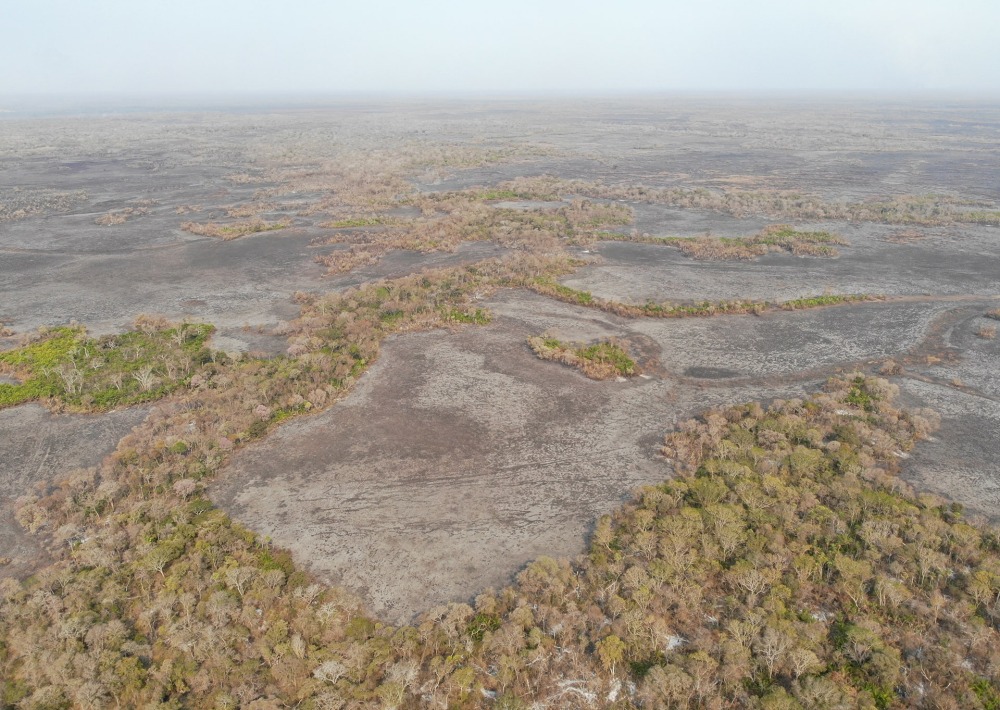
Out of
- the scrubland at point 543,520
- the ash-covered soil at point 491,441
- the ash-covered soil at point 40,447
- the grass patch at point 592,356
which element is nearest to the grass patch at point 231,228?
the scrubland at point 543,520

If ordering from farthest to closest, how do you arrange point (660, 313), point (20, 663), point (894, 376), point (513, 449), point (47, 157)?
point (47, 157) → point (660, 313) → point (894, 376) → point (513, 449) → point (20, 663)

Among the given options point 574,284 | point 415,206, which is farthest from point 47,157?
point 574,284

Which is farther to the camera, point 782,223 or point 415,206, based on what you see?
point 415,206

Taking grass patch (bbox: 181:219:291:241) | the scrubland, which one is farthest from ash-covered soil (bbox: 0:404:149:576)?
grass patch (bbox: 181:219:291:241)

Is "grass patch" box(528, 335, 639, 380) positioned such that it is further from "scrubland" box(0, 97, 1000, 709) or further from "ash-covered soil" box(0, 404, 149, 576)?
"ash-covered soil" box(0, 404, 149, 576)

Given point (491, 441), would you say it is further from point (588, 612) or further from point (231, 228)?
point (231, 228)

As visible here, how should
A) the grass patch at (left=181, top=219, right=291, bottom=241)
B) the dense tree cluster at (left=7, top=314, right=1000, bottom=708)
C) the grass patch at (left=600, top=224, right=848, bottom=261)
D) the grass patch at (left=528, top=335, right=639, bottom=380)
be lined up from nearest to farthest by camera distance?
the dense tree cluster at (left=7, top=314, right=1000, bottom=708) < the grass patch at (left=528, top=335, right=639, bottom=380) < the grass patch at (left=600, top=224, right=848, bottom=261) < the grass patch at (left=181, top=219, right=291, bottom=241)

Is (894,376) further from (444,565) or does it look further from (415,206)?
(415,206)

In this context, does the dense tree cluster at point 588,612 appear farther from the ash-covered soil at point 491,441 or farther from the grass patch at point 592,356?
the grass patch at point 592,356
